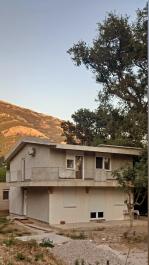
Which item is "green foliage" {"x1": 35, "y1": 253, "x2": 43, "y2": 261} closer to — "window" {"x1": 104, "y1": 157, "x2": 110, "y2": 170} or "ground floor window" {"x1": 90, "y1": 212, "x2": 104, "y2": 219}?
"ground floor window" {"x1": 90, "y1": 212, "x2": 104, "y2": 219}

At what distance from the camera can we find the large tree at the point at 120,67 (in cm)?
3531

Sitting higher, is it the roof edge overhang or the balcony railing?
the roof edge overhang

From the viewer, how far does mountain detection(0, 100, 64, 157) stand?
108625 millimetres

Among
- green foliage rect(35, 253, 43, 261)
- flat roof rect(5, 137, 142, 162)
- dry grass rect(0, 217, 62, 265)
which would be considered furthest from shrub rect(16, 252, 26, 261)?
flat roof rect(5, 137, 142, 162)

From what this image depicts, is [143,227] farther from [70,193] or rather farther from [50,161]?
[50,161]

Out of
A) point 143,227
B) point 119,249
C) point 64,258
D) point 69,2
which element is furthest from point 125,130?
point 69,2

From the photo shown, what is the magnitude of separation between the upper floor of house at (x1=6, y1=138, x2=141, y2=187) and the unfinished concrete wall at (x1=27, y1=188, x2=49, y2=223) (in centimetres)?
103

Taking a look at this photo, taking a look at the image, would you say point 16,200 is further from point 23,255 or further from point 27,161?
point 23,255

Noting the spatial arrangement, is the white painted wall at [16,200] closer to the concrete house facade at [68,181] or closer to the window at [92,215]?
the concrete house facade at [68,181]

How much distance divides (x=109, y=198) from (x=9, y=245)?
15.7 metres

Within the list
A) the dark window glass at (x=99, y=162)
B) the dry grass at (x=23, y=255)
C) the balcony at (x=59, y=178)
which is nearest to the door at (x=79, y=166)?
the balcony at (x=59, y=178)

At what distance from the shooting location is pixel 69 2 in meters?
9.90

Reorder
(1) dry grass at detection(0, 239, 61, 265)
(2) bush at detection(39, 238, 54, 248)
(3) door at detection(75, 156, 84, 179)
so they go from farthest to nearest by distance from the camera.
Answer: (3) door at detection(75, 156, 84, 179)
(2) bush at detection(39, 238, 54, 248)
(1) dry grass at detection(0, 239, 61, 265)

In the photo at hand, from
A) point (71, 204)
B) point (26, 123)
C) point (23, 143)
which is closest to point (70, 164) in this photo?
point (71, 204)
